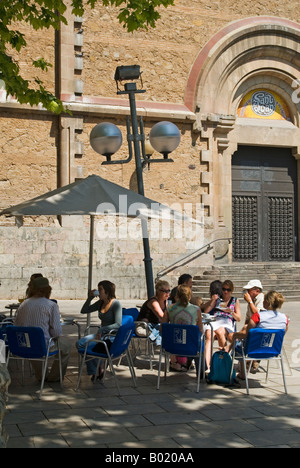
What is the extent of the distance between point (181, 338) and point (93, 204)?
210 cm

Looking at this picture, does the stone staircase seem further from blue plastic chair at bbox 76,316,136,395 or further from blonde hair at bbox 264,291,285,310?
blue plastic chair at bbox 76,316,136,395

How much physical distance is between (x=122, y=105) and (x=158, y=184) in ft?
7.94

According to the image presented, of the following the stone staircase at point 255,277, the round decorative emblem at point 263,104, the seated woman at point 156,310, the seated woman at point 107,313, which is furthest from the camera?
the round decorative emblem at point 263,104

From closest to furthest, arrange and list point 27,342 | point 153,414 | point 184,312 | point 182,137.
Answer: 1. point 153,414
2. point 27,342
3. point 184,312
4. point 182,137

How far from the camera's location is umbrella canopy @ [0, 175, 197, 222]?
7.93 meters

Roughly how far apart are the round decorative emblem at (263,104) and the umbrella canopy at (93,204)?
1215cm

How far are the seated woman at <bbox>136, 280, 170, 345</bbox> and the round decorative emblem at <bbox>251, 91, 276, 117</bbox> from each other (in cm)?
1250

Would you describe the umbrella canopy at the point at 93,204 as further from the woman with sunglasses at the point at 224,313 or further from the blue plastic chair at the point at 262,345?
the blue plastic chair at the point at 262,345

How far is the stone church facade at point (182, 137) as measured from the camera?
647 inches

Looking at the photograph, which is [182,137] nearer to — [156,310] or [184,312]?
[156,310]

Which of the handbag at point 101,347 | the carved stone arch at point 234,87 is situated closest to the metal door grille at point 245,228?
the carved stone arch at point 234,87

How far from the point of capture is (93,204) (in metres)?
8.08

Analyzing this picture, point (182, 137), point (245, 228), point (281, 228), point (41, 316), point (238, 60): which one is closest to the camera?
point (41, 316)

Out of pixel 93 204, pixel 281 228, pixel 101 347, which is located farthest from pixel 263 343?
pixel 281 228
